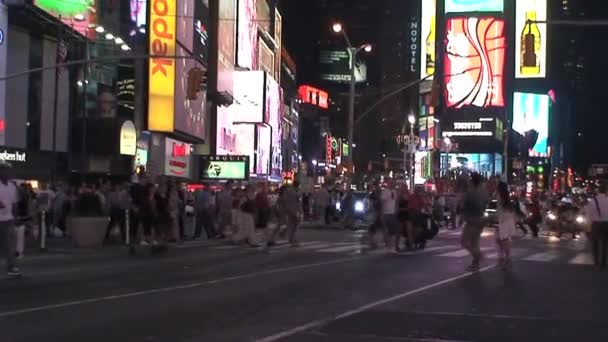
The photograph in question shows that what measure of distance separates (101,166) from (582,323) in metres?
33.1

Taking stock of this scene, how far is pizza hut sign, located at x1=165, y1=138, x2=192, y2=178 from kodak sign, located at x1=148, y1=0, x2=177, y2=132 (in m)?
3.92

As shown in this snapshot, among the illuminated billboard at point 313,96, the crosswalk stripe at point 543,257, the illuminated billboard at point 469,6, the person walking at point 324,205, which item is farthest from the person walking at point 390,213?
the illuminated billboard at point 313,96

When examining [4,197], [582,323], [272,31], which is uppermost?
[272,31]

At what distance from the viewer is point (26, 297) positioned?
1140cm

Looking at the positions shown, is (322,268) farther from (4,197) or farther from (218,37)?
(218,37)

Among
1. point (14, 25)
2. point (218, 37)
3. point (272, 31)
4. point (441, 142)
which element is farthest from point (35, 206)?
point (441, 142)

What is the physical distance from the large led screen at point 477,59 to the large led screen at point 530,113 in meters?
20.8

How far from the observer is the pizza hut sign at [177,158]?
50.9 m

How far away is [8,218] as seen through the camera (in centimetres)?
1330

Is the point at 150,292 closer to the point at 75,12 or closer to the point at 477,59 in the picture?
the point at 75,12

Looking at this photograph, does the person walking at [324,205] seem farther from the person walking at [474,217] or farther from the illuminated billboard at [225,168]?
the person walking at [474,217]

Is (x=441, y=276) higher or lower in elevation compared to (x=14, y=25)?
lower

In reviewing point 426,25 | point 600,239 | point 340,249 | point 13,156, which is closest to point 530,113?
point 426,25

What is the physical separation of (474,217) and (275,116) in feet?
209
